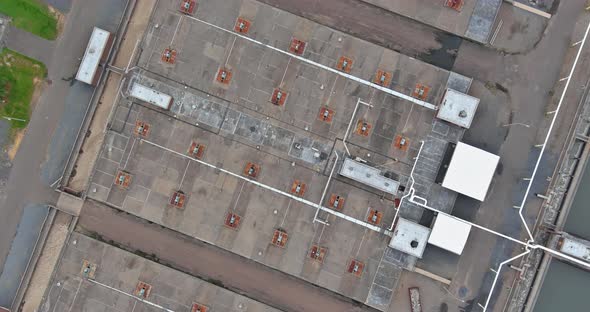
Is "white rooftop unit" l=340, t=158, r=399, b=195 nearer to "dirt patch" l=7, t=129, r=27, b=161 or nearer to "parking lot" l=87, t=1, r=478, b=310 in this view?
"parking lot" l=87, t=1, r=478, b=310

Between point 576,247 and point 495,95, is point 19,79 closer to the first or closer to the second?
point 495,95

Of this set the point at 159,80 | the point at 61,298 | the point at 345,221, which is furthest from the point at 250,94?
the point at 61,298

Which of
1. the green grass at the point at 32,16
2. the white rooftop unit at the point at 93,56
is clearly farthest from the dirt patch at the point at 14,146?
the green grass at the point at 32,16

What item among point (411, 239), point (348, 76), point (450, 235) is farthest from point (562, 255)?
point (348, 76)

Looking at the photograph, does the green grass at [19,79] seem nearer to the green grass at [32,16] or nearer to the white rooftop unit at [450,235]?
the green grass at [32,16]

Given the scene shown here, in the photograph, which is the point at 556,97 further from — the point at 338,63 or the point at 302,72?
the point at 302,72

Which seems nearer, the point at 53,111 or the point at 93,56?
the point at 93,56
